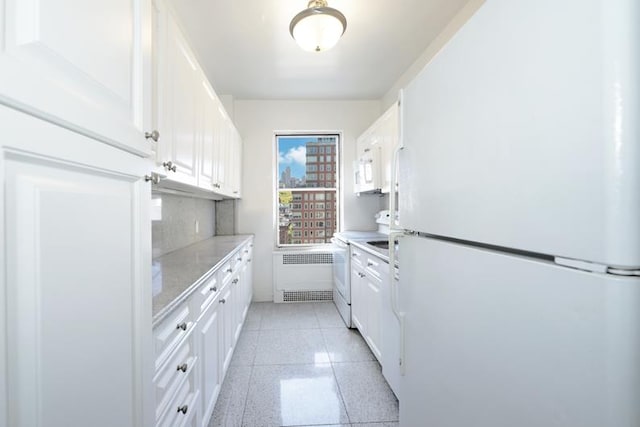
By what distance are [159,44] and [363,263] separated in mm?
2016

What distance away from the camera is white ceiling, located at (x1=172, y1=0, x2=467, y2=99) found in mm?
→ 2156

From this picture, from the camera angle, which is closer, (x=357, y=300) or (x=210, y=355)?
(x=210, y=355)

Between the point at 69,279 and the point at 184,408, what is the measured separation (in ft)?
2.93

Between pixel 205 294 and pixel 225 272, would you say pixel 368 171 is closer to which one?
pixel 225 272

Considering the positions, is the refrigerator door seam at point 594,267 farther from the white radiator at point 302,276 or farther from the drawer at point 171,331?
the white radiator at point 302,276

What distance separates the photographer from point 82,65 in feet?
1.71

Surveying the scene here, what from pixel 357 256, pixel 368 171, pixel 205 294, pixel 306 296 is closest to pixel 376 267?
pixel 357 256

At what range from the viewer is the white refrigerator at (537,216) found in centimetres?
44

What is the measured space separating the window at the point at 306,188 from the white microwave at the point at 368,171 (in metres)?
0.51

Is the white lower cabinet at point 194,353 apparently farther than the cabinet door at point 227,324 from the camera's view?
No

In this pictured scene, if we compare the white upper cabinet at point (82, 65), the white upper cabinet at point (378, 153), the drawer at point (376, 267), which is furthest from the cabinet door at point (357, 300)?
the white upper cabinet at point (82, 65)

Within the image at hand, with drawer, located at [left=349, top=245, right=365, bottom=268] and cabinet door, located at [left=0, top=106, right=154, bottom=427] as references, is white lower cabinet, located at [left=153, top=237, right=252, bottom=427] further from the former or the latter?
drawer, located at [left=349, top=245, right=365, bottom=268]

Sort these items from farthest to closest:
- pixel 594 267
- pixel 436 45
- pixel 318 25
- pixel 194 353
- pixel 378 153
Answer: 1. pixel 378 153
2. pixel 436 45
3. pixel 318 25
4. pixel 194 353
5. pixel 594 267

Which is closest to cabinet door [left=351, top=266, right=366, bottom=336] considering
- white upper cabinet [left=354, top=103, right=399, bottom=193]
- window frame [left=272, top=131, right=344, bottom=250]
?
white upper cabinet [left=354, top=103, right=399, bottom=193]
